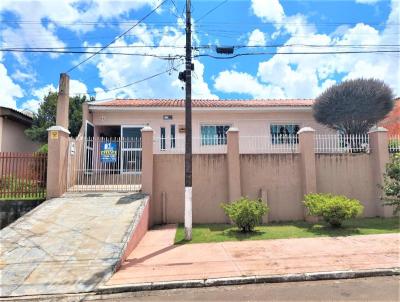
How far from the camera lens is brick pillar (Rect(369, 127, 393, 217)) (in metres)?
11.4

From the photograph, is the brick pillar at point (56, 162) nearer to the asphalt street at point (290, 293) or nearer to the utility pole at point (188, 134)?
the utility pole at point (188, 134)

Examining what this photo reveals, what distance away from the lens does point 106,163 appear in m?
11.9

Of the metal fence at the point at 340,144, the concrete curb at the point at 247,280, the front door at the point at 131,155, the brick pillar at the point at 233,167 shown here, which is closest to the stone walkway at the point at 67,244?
the concrete curb at the point at 247,280

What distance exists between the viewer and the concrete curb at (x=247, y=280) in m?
5.52

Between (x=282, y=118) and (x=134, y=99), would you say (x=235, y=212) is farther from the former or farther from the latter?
(x=134, y=99)

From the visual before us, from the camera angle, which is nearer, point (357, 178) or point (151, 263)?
point (151, 263)

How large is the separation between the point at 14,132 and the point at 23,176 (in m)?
7.91

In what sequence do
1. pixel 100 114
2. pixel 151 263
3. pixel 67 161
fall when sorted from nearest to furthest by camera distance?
1. pixel 151 263
2. pixel 67 161
3. pixel 100 114

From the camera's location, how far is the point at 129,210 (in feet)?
30.5

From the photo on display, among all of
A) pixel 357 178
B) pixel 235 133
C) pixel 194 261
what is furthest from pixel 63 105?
pixel 357 178

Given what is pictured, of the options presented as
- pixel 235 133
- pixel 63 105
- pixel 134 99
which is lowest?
pixel 235 133

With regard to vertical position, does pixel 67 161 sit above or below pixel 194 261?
above

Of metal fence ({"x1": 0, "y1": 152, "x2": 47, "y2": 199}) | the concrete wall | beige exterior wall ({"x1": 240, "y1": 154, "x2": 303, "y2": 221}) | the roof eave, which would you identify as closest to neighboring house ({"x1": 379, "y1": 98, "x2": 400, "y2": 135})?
the roof eave

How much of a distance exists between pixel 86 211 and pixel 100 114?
269 inches
